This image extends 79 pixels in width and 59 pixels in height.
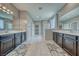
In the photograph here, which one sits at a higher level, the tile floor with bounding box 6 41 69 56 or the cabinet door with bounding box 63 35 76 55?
the cabinet door with bounding box 63 35 76 55

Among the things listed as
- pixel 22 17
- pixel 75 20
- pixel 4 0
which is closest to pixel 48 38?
pixel 22 17

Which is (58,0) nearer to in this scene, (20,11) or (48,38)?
(20,11)

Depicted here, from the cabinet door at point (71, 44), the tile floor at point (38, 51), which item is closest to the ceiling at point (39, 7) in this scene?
the tile floor at point (38, 51)

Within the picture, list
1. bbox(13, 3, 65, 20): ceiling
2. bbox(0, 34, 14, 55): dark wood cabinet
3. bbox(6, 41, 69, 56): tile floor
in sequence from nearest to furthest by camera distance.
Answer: bbox(0, 34, 14, 55): dark wood cabinet → bbox(6, 41, 69, 56): tile floor → bbox(13, 3, 65, 20): ceiling

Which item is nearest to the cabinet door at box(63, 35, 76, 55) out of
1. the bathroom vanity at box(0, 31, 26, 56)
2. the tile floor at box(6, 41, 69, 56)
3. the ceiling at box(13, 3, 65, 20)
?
the tile floor at box(6, 41, 69, 56)

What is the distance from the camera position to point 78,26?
3.38 metres

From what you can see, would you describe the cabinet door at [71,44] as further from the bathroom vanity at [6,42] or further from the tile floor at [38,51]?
the bathroom vanity at [6,42]

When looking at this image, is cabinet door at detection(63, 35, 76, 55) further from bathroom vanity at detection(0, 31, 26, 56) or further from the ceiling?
the ceiling

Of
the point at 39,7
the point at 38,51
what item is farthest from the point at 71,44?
the point at 39,7

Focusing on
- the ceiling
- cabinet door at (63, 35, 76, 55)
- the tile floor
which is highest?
the ceiling

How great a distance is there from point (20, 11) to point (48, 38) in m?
3.08

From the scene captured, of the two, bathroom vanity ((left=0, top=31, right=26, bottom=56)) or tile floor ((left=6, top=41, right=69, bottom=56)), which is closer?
bathroom vanity ((left=0, top=31, right=26, bottom=56))

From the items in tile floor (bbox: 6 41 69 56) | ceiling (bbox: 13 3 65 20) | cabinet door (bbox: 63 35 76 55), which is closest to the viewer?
cabinet door (bbox: 63 35 76 55)

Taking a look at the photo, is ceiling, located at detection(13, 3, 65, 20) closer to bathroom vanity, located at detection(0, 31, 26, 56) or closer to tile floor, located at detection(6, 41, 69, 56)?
bathroom vanity, located at detection(0, 31, 26, 56)
